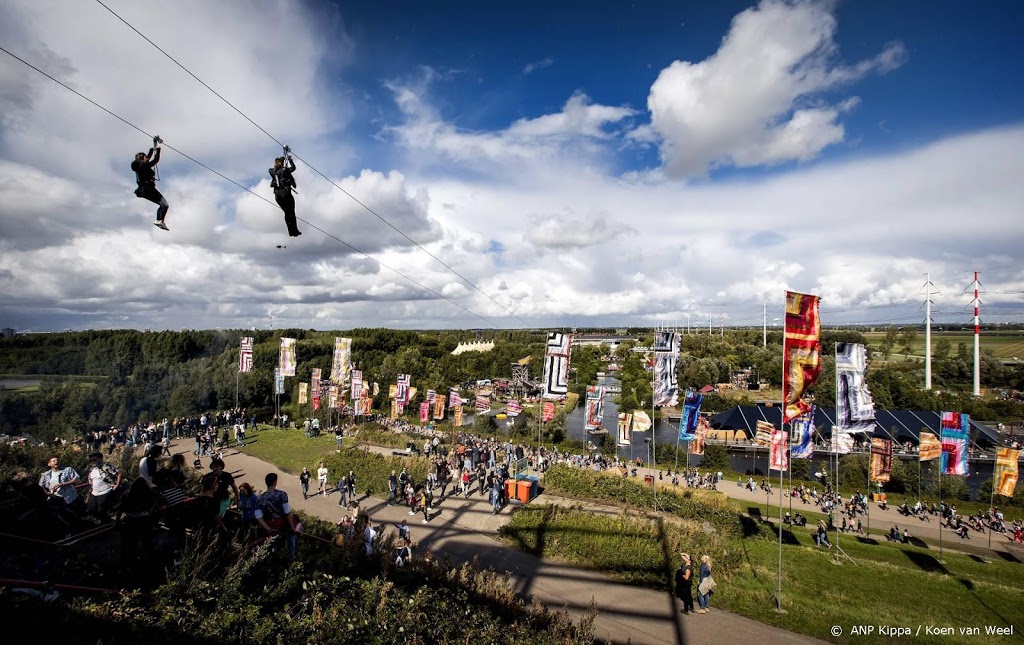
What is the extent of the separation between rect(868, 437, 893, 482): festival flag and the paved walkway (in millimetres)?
23001

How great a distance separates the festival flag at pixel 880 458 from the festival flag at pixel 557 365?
69.0ft

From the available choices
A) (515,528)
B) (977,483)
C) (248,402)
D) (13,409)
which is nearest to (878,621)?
(515,528)

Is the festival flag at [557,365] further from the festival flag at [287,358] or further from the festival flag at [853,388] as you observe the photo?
the festival flag at [287,358]

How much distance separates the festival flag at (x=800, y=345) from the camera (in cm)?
1278

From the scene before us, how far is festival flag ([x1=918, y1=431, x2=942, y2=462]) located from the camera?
23.2 m

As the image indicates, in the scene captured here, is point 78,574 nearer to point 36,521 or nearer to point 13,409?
point 36,521

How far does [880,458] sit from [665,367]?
17.4 meters

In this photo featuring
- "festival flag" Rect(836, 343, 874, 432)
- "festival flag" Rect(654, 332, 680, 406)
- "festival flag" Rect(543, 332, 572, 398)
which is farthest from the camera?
"festival flag" Rect(654, 332, 680, 406)

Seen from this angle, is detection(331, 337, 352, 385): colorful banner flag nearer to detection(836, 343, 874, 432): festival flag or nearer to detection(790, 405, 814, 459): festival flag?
detection(790, 405, 814, 459): festival flag

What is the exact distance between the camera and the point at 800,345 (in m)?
12.9

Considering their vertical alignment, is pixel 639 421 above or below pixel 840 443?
below

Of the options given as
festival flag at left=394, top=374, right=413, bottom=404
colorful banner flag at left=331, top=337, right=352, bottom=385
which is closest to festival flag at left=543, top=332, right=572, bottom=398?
colorful banner flag at left=331, top=337, right=352, bottom=385

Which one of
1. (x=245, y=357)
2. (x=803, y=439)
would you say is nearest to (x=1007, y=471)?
(x=803, y=439)

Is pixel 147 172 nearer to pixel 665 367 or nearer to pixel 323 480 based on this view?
pixel 323 480
